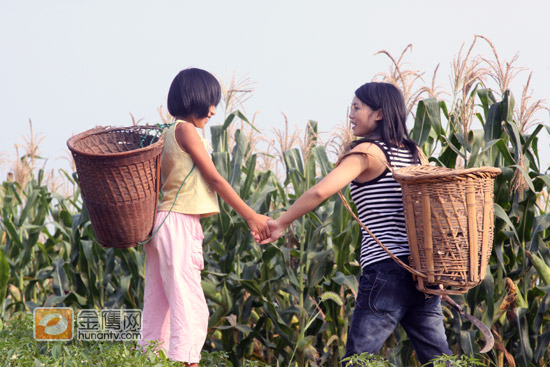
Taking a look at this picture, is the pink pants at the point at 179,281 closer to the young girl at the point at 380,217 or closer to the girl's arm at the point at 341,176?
the young girl at the point at 380,217

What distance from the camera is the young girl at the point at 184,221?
10.3 ft

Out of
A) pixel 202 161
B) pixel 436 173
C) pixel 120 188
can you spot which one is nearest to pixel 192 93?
pixel 202 161

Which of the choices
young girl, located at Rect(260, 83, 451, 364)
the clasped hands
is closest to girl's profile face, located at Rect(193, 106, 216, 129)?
the clasped hands

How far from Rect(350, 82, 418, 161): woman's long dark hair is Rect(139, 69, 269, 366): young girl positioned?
0.79 m

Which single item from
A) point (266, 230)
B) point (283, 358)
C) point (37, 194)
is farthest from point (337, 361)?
point (37, 194)

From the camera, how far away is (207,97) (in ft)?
10.6

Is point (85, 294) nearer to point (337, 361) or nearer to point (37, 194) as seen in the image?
point (37, 194)

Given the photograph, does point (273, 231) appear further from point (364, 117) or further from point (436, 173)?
point (436, 173)

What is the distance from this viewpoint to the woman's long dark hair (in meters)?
2.83

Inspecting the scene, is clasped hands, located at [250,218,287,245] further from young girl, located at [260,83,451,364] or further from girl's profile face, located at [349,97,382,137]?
girl's profile face, located at [349,97,382,137]

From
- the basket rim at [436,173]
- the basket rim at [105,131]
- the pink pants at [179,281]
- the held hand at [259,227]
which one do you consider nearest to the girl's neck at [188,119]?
the basket rim at [105,131]

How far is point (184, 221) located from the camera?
319 centimetres

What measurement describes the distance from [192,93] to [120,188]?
62 cm

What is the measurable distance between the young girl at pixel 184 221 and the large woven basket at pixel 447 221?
2.92ft
